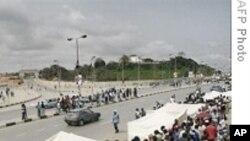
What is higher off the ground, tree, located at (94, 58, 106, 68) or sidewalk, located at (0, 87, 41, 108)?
tree, located at (94, 58, 106, 68)

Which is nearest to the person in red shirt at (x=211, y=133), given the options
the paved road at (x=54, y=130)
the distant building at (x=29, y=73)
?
the paved road at (x=54, y=130)

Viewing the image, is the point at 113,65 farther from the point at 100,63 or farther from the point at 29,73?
the point at 29,73

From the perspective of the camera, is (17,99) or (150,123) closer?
(150,123)

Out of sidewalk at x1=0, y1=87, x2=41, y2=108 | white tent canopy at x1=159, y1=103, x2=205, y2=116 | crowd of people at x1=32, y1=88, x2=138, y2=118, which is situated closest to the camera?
white tent canopy at x1=159, y1=103, x2=205, y2=116

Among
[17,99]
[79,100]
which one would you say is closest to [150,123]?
[79,100]

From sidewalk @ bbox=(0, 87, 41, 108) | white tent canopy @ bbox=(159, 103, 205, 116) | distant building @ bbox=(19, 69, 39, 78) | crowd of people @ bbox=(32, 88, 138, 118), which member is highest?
distant building @ bbox=(19, 69, 39, 78)

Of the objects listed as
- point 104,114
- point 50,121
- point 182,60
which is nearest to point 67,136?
point 50,121

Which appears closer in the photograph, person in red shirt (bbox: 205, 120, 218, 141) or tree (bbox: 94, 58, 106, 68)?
person in red shirt (bbox: 205, 120, 218, 141)

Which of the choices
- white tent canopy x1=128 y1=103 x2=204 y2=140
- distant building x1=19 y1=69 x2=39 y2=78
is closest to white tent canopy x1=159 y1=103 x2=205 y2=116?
white tent canopy x1=128 y1=103 x2=204 y2=140

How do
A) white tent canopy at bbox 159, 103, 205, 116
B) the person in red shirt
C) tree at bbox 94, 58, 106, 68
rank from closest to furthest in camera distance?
the person in red shirt < white tent canopy at bbox 159, 103, 205, 116 < tree at bbox 94, 58, 106, 68

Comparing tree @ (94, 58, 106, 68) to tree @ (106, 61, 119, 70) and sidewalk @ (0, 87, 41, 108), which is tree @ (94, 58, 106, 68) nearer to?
tree @ (106, 61, 119, 70)

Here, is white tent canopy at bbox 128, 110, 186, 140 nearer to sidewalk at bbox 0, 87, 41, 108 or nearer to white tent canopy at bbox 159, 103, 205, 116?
white tent canopy at bbox 159, 103, 205, 116

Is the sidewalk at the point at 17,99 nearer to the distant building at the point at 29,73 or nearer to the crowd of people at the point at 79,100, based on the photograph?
the crowd of people at the point at 79,100

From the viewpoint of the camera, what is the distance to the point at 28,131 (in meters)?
22.9
